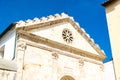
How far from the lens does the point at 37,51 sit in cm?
1658

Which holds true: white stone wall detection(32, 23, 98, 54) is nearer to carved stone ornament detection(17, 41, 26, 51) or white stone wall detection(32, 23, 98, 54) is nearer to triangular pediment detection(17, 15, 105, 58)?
triangular pediment detection(17, 15, 105, 58)

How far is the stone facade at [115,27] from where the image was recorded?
6027 millimetres

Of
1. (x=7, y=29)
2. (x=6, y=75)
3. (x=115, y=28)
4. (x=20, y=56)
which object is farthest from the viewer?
A: (x=7, y=29)

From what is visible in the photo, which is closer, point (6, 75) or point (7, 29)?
point (6, 75)

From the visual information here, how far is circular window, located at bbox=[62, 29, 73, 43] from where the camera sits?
18.9m

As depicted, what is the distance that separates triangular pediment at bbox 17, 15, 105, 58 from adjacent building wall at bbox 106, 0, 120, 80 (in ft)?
33.4

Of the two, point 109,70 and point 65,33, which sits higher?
point 65,33

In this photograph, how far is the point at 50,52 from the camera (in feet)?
57.1

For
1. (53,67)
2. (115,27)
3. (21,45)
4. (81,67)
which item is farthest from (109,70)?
(115,27)

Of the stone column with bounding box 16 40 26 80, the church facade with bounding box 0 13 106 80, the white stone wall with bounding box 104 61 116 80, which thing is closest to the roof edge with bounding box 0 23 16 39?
the church facade with bounding box 0 13 106 80

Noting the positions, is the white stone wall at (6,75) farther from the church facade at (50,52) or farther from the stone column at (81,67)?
the stone column at (81,67)

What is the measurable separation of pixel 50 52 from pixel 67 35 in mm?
2715

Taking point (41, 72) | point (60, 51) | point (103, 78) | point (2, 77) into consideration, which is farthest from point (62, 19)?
point (2, 77)

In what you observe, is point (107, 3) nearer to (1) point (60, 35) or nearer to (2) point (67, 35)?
(1) point (60, 35)
